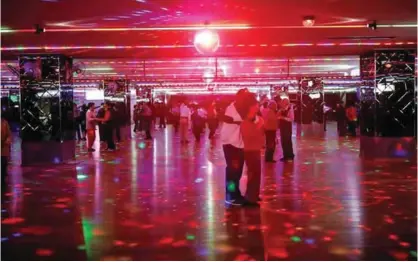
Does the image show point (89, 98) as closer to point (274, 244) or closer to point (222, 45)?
point (222, 45)

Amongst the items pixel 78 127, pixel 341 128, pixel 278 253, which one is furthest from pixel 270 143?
pixel 341 128

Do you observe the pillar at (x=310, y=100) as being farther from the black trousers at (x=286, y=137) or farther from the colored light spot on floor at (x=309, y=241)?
the colored light spot on floor at (x=309, y=241)

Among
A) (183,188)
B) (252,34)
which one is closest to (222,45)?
(252,34)

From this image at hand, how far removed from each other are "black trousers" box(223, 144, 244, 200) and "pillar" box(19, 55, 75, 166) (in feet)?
22.9

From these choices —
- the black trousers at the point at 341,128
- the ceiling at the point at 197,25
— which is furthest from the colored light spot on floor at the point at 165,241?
the black trousers at the point at 341,128

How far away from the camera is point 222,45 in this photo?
1253 centimetres

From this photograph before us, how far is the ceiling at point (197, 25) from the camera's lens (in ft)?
27.1

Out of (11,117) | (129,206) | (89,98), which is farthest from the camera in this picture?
(89,98)

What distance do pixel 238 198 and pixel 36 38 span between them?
19.6 feet

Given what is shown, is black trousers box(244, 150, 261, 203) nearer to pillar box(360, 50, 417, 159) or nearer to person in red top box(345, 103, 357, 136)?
pillar box(360, 50, 417, 159)

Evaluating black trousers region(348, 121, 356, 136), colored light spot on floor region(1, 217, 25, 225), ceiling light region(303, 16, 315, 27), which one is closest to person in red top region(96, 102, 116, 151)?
ceiling light region(303, 16, 315, 27)

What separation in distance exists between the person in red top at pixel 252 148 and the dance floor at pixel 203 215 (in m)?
0.30

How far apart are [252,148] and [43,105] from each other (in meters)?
7.87

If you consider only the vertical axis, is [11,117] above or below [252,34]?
below
